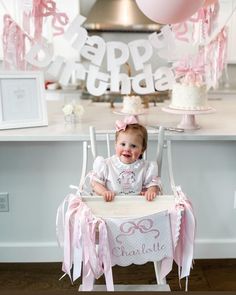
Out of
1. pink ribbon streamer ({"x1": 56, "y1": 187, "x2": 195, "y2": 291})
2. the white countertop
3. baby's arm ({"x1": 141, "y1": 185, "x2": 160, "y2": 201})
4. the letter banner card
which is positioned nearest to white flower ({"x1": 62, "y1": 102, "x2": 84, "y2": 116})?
the white countertop

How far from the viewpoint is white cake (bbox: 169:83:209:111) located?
6.44 ft

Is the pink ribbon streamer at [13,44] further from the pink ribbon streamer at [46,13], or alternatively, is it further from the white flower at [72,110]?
the white flower at [72,110]

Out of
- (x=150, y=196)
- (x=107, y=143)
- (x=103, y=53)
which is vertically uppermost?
(x=103, y=53)

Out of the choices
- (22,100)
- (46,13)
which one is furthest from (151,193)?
(46,13)

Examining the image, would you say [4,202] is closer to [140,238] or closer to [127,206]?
[127,206]

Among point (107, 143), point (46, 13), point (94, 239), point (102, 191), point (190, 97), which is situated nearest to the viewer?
point (94, 239)

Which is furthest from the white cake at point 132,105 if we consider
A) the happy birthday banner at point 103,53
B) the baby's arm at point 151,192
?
the baby's arm at point 151,192

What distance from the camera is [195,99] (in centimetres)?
198

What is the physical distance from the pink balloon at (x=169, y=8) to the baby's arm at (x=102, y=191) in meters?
0.66

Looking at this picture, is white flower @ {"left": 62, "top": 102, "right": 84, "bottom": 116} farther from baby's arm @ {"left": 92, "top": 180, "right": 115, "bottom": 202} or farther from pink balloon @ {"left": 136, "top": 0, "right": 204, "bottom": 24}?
pink balloon @ {"left": 136, "top": 0, "right": 204, "bottom": 24}

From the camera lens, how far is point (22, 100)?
2.05 meters

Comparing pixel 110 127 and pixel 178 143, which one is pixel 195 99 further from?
pixel 110 127

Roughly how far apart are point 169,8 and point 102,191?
771mm

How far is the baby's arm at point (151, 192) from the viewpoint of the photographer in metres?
1.49
